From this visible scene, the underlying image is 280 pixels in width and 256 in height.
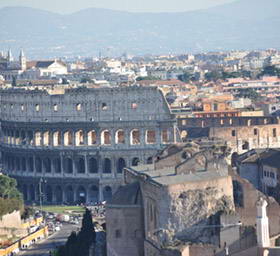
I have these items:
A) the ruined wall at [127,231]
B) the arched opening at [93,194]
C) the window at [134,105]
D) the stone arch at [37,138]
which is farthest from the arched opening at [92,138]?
the ruined wall at [127,231]

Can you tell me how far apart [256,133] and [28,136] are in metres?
20.1

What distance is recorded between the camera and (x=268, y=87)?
184625 millimetres

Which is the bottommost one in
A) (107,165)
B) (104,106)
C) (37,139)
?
(107,165)

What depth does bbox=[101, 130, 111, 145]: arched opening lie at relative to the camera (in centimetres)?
11244

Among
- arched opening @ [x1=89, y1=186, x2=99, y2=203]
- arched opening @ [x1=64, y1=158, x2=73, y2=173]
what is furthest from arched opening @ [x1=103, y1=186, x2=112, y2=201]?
arched opening @ [x1=64, y1=158, x2=73, y2=173]

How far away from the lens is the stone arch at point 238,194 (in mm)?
62906

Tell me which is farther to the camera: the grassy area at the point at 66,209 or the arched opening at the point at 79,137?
the arched opening at the point at 79,137

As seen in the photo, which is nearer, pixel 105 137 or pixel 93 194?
pixel 93 194

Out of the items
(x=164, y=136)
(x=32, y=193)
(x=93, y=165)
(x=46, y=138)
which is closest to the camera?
(x=164, y=136)

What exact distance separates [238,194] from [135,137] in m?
48.7

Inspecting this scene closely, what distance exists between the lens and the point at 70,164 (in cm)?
11275

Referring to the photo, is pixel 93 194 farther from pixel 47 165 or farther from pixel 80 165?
pixel 47 165

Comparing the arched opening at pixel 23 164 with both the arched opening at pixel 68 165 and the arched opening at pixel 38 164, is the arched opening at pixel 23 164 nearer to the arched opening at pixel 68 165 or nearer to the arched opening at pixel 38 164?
the arched opening at pixel 38 164

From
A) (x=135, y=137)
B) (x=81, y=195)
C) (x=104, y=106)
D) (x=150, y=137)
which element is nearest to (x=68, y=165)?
(x=81, y=195)
